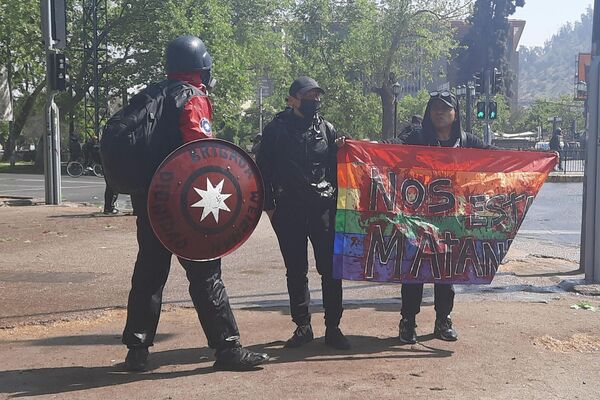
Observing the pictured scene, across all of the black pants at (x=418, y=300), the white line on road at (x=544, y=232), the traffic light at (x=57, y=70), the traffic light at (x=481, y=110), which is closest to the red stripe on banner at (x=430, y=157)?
the black pants at (x=418, y=300)

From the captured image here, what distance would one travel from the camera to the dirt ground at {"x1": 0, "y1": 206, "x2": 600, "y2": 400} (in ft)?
13.7

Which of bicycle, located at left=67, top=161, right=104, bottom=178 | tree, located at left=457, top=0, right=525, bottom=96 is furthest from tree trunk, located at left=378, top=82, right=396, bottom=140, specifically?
tree, located at left=457, top=0, right=525, bottom=96

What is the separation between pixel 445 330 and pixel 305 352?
3.42 feet

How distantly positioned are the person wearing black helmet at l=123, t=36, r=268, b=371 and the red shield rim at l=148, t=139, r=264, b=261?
0.24 m

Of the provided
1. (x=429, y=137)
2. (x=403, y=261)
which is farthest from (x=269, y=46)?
(x=403, y=261)

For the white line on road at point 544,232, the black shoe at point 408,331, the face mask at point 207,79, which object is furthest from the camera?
the white line on road at point 544,232

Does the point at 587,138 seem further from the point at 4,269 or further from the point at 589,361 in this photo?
the point at 4,269

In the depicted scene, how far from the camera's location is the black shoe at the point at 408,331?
17.3 ft

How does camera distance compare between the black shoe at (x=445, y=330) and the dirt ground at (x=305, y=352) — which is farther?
the black shoe at (x=445, y=330)

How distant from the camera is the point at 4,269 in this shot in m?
8.58

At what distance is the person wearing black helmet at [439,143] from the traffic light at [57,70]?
12978mm

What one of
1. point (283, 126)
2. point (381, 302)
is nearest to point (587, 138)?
point (381, 302)

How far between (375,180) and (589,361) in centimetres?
183

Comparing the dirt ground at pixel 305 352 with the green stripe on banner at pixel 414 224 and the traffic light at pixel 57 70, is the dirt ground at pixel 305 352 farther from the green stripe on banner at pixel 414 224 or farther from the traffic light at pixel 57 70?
the traffic light at pixel 57 70
